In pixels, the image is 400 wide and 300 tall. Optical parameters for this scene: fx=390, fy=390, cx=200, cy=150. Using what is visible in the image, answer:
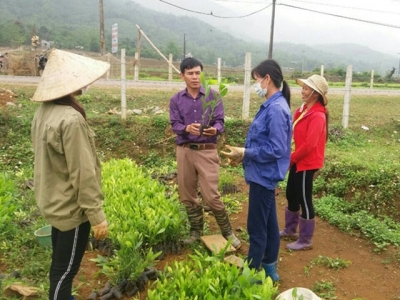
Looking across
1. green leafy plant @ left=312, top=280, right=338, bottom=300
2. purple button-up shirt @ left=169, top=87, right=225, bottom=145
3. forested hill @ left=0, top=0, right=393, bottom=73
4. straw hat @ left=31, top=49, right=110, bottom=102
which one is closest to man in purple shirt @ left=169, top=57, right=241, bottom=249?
purple button-up shirt @ left=169, top=87, right=225, bottom=145

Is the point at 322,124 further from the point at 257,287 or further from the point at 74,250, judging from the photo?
the point at 74,250

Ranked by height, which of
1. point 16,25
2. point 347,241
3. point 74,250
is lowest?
point 347,241

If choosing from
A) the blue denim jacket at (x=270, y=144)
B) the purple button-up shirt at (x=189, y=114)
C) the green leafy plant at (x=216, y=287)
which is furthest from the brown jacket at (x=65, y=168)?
the purple button-up shirt at (x=189, y=114)

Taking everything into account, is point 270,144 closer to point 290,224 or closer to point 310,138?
point 310,138

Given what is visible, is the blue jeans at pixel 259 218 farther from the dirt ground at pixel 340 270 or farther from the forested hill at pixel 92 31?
the forested hill at pixel 92 31

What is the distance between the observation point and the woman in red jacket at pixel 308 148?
3857 mm

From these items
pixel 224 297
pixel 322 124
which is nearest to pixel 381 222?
pixel 322 124

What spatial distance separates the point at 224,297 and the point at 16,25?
62.6 metres

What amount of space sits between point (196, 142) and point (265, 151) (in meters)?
0.97

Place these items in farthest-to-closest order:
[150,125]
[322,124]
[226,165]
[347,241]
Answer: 1. [150,125]
2. [226,165]
3. [347,241]
4. [322,124]

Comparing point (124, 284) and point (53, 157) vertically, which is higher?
point (53, 157)

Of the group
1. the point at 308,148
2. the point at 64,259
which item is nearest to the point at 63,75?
the point at 64,259

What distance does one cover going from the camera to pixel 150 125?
27.2 ft

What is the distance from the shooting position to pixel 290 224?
4422 mm
